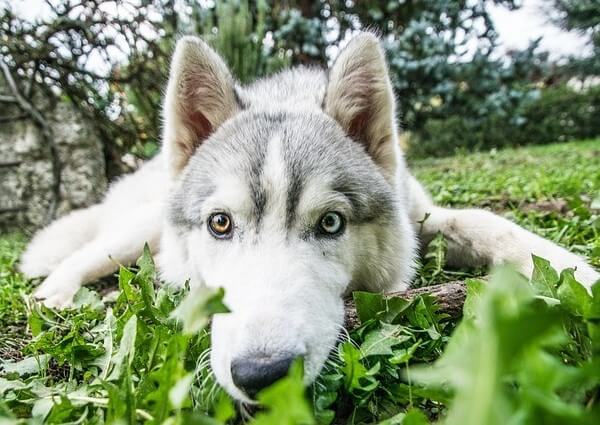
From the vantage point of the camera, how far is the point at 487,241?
269 cm

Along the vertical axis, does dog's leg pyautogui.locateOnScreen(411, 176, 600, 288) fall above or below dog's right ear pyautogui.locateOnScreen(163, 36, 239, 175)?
below

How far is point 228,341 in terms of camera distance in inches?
54.8

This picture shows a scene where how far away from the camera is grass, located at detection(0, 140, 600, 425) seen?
608 millimetres

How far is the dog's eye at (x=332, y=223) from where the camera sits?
6.82 feet

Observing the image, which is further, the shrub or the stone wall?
the shrub

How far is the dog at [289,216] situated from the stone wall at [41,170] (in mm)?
3393

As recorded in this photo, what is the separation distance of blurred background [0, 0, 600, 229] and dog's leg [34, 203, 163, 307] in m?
0.80

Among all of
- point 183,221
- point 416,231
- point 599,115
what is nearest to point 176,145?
point 183,221

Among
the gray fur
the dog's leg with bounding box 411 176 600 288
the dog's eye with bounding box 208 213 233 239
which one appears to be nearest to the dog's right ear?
the gray fur

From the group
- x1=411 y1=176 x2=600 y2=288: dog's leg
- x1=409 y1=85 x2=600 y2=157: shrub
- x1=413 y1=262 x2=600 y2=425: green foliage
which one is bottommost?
x1=409 y1=85 x2=600 y2=157: shrub

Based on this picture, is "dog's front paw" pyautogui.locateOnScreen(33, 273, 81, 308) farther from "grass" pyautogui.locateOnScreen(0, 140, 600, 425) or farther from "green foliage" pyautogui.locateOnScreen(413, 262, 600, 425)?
"green foliage" pyautogui.locateOnScreen(413, 262, 600, 425)

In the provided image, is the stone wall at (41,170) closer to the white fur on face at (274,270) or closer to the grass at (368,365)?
the grass at (368,365)

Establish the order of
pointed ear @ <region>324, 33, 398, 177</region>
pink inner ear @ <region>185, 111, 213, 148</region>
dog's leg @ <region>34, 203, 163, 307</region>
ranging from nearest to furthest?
pointed ear @ <region>324, 33, 398, 177</region>
pink inner ear @ <region>185, 111, 213, 148</region>
dog's leg @ <region>34, 203, 163, 307</region>

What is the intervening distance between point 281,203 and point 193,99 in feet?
3.32
